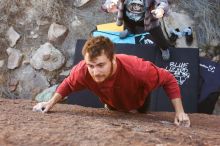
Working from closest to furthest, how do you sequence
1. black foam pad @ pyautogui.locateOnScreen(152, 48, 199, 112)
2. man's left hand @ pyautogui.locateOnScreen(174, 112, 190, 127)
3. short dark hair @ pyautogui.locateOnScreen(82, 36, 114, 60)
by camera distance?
short dark hair @ pyautogui.locateOnScreen(82, 36, 114, 60)
man's left hand @ pyautogui.locateOnScreen(174, 112, 190, 127)
black foam pad @ pyautogui.locateOnScreen(152, 48, 199, 112)

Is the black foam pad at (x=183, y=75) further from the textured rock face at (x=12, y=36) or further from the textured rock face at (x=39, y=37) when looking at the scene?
the textured rock face at (x=12, y=36)

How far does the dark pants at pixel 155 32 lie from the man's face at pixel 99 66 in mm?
1028

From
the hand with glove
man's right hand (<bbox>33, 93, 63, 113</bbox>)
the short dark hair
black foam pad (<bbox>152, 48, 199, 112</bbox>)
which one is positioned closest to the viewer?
the short dark hair

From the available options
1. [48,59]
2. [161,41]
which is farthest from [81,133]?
[48,59]

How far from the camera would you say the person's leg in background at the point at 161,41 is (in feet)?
10.9

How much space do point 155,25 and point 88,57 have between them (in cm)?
113

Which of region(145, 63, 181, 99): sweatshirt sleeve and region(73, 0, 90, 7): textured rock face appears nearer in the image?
region(145, 63, 181, 99): sweatshirt sleeve

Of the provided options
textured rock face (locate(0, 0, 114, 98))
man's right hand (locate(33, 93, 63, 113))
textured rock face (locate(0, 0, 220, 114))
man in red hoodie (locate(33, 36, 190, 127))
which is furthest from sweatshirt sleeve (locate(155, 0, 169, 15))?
textured rock face (locate(0, 0, 114, 98))

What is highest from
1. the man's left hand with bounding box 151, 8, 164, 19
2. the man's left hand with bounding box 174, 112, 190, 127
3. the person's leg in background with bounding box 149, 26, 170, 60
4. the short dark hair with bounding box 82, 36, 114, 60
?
the man's left hand with bounding box 151, 8, 164, 19

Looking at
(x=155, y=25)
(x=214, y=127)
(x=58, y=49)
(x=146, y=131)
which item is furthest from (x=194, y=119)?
(x=58, y=49)

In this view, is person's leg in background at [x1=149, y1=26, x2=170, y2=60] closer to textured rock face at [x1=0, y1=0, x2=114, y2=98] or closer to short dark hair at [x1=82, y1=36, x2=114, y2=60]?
textured rock face at [x1=0, y1=0, x2=114, y2=98]

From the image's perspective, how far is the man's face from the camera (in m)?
2.24

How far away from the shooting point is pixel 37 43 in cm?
438

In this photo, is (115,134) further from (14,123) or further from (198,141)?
(14,123)
